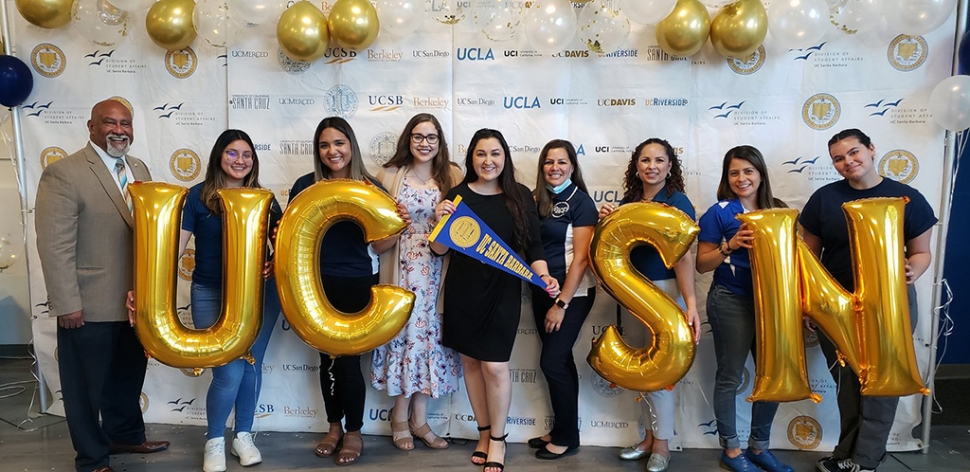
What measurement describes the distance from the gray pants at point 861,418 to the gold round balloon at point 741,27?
1.20m

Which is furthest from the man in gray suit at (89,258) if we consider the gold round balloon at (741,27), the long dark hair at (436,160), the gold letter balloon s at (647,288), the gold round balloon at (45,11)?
the gold round balloon at (741,27)

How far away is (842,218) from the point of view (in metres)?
2.33

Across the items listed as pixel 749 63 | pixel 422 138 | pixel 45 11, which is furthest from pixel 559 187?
pixel 45 11

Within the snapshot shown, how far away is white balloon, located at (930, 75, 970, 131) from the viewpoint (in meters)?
2.44

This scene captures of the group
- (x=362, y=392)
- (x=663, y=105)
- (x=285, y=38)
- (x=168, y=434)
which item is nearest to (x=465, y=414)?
(x=362, y=392)

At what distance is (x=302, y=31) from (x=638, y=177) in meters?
1.63

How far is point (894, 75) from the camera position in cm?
266

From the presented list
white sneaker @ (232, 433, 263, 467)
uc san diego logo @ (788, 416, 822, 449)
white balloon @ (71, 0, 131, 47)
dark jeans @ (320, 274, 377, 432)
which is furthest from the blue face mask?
white balloon @ (71, 0, 131, 47)

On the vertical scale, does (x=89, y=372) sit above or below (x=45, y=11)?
below

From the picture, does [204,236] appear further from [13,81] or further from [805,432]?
[805,432]

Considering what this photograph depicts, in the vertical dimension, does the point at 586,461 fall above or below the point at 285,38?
below

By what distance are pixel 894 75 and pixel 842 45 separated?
26cm

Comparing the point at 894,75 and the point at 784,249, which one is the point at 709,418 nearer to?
the point at 784,249

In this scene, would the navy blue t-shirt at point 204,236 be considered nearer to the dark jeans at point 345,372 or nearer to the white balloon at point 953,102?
the dark jeans at point 345,372
